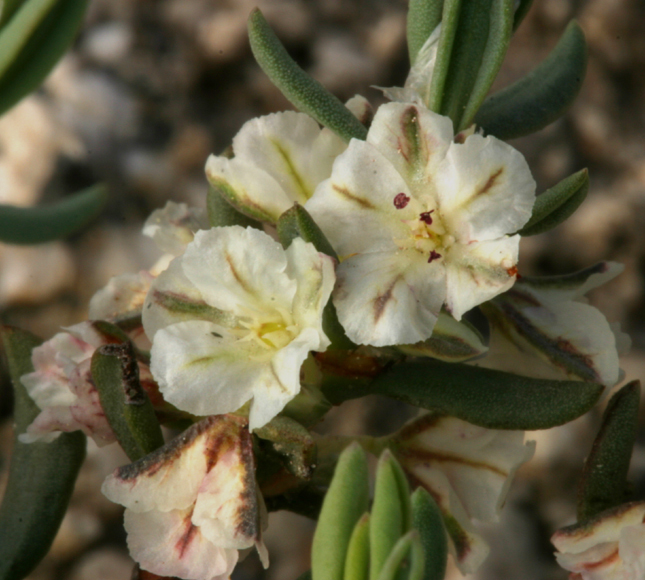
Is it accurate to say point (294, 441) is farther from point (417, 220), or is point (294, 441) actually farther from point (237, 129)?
point (237, 129)

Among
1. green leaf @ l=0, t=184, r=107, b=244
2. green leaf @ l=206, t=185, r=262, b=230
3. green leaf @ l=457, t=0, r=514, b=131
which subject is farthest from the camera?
green leaf @ l=0, t=184, r=107, b=244

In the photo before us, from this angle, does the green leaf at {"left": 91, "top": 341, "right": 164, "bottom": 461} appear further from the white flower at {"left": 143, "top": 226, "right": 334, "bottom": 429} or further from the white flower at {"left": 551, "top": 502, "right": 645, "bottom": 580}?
the white flower at {"left": 551, "top": 502, "right": 645, "bottom": 580}

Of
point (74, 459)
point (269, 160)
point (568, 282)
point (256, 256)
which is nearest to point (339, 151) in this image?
point (269, 160)


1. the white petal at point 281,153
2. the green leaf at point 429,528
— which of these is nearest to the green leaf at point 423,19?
the white petal at point 281,153

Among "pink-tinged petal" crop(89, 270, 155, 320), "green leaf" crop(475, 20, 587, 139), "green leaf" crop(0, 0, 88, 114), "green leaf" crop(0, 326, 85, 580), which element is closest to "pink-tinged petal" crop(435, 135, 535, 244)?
"green leaf" crop(475, 20, 587, 139)

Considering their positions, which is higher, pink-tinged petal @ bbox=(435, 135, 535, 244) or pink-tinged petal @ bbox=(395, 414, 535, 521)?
pink-tinged petal @ bbox=(435, 135, 535, 244)

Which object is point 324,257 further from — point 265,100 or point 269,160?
point 265,100

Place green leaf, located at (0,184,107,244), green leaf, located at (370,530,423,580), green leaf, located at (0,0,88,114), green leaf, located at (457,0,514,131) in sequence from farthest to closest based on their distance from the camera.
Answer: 1. green leaf, located at (0,184,107,244)
2. green leaf, located at (0,0,88,114)
3. green leaf, located at (457,0,514,131)
4. green leaf, located at (370,530,423,580)
